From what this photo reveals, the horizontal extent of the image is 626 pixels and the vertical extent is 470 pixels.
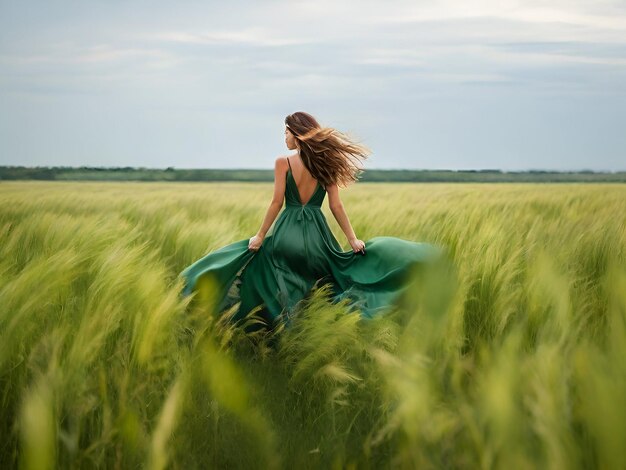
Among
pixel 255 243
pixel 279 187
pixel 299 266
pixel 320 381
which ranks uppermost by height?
pixel 279 187

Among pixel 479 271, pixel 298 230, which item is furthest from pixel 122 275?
pixel 479 271

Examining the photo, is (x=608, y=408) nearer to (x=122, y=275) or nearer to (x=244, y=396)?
(x=244, y=396)

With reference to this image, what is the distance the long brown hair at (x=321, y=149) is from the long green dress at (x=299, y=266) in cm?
12

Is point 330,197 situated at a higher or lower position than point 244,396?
higher

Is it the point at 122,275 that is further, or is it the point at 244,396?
the point at 122,275

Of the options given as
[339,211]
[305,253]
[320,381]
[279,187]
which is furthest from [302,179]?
[320,381]

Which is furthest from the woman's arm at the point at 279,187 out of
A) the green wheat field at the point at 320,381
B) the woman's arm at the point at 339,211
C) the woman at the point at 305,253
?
the green wheat field at the point at 320,381

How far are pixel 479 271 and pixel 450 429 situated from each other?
4.58 ft

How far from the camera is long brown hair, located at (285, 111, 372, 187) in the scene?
332cm

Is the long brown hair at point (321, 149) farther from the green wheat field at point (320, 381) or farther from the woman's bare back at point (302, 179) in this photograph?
the green wheat field at point (320, 381)

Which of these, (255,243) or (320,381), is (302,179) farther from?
(320,381)

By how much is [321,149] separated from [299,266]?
618 mm

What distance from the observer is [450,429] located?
5.25 feet

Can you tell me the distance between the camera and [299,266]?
3500 millimetres
